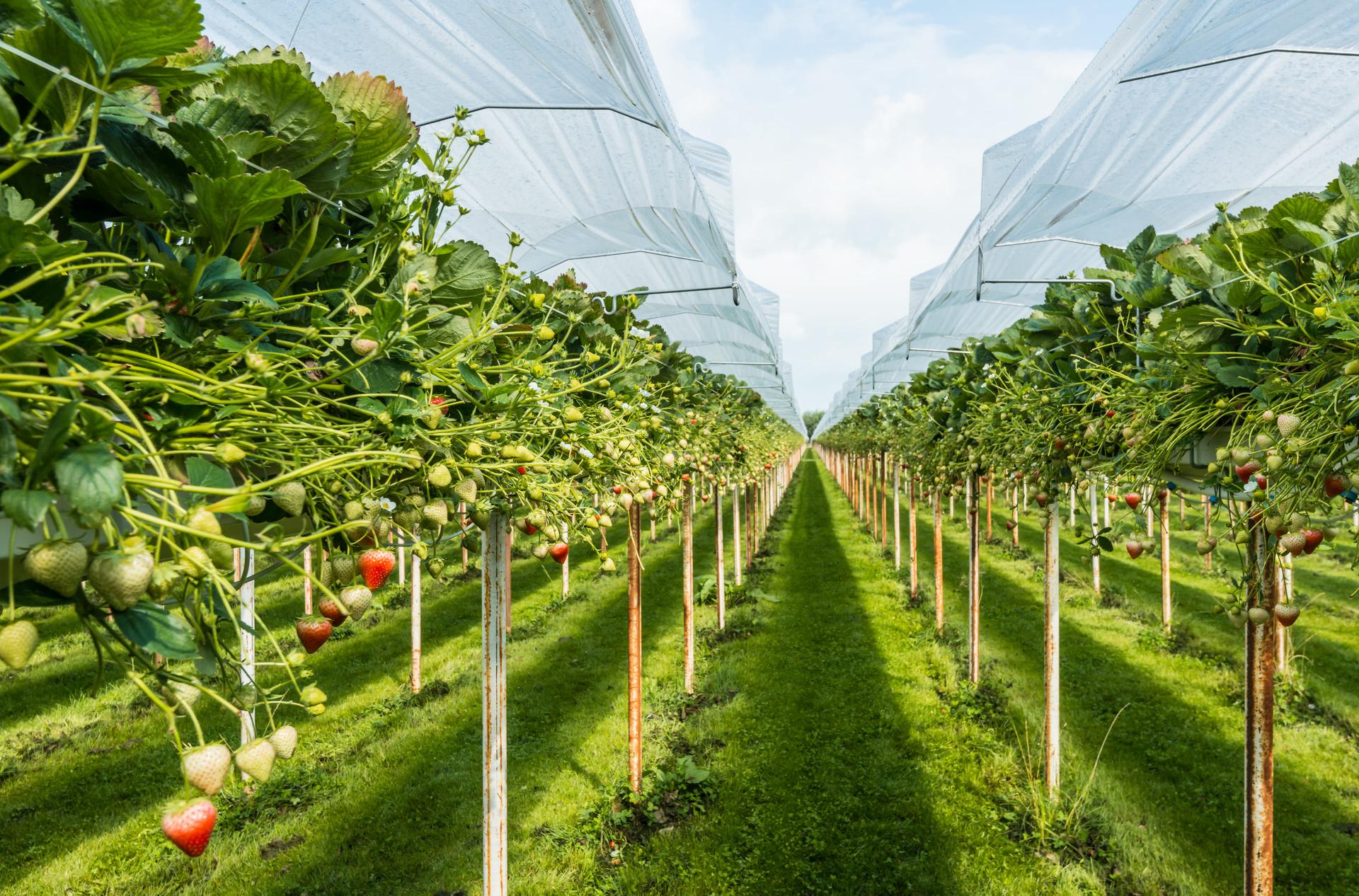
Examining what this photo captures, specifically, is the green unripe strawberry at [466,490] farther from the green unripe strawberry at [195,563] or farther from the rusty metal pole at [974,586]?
the rusty metal pole at [974,586]

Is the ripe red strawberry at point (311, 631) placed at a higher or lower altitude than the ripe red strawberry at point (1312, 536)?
lower

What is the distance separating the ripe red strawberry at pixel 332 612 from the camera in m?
0.91

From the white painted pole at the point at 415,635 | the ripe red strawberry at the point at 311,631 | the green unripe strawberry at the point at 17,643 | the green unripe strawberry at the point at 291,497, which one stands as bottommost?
the white painted pole at the point at 415,635

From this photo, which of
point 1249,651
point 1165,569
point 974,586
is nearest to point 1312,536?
point 1249,651

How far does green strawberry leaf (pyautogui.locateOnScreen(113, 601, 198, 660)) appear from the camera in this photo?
0.60 metres

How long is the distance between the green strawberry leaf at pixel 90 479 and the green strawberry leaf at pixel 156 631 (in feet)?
0.40

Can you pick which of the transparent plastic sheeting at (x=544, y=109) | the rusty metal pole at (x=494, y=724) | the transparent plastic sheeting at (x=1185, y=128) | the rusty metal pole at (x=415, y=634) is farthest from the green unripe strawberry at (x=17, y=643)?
the rusty metal pole at (x=415, y=634)

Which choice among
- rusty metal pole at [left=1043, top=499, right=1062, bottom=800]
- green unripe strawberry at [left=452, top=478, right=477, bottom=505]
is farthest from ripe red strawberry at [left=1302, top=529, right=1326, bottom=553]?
rusty metal pole at [left=1043, top=499, right=1062, bottom=800]

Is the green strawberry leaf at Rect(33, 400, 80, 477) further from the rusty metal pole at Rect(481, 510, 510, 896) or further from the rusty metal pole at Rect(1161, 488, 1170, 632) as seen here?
the rusty metal pole at Rect(1161, 488, 1170, 632)

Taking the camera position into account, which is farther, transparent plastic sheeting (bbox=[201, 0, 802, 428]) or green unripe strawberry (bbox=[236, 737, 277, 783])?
transparent plastic sheeting (bbox=[201, 0, 802, 428])

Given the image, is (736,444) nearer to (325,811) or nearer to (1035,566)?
(325,811)

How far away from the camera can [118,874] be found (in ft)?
13.1

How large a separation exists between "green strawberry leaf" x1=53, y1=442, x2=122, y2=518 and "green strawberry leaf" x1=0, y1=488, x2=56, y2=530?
0.01 m

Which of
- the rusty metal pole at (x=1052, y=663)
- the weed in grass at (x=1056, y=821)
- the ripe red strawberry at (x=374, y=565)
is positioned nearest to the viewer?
the ripe red strawberry at (x=374, y=565)
